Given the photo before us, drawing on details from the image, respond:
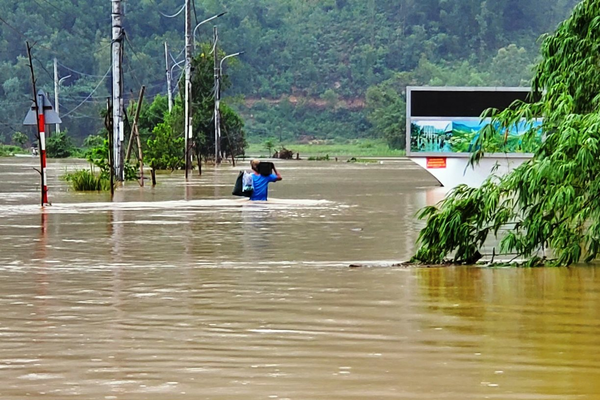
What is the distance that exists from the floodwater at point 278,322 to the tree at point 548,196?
47 centimetres

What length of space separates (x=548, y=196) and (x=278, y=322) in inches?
196

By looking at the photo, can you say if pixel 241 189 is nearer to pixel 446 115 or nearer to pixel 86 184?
pixel 86 184

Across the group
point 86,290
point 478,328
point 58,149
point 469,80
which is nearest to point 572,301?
point 478,328

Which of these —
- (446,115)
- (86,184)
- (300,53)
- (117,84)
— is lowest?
(86,184)

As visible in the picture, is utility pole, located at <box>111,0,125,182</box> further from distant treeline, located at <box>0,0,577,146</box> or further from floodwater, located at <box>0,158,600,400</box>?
distant treeline, located at <box>0,0,577,146</box>

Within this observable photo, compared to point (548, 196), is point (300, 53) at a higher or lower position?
higher

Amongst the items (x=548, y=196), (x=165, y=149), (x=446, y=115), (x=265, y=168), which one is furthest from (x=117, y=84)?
(x=548, y=196)

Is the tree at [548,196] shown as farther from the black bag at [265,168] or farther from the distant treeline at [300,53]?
the distant treeline at [300,53]

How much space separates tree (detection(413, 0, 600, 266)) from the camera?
1415 centimetres

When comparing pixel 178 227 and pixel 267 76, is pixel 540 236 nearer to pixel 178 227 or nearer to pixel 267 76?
pixel 178 227

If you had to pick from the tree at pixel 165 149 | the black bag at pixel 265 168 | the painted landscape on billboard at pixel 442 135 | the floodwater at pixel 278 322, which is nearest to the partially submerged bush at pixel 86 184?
the painted landscape on billboard at pixel 442 135

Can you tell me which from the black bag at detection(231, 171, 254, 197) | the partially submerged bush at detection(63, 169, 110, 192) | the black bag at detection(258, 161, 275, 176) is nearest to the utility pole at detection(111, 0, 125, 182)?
the partially submerged bush at detection(63, 169, 110, 192)

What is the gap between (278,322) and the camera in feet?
34.0

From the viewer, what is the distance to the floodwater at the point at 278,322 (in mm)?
7852
